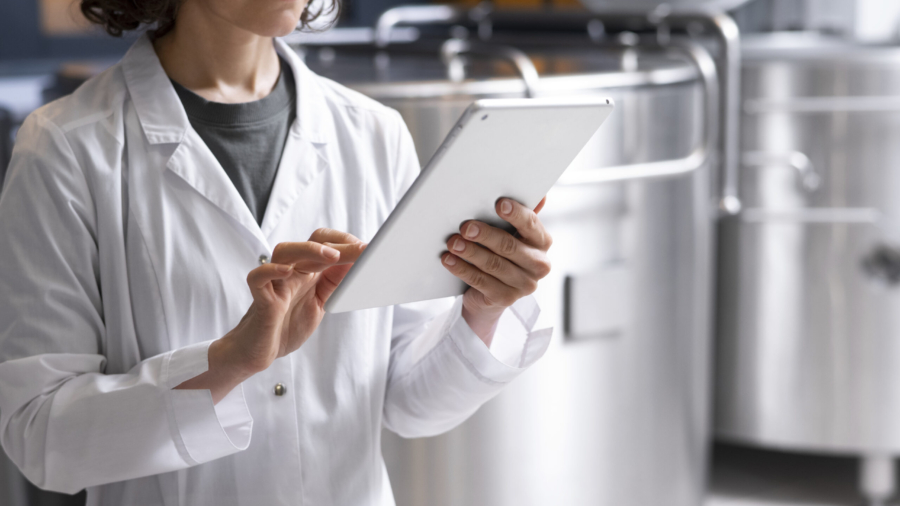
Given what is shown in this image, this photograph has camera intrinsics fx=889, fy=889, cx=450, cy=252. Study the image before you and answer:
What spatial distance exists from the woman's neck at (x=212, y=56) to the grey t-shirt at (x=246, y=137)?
1 cm

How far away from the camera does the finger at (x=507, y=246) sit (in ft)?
2.31

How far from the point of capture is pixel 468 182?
0.66 metres

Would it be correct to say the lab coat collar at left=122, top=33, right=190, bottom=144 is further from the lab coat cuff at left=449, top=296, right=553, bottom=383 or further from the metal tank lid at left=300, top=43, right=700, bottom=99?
the metal tank lid at left=300, top=43, right=700, bottom=99

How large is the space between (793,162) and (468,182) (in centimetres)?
160

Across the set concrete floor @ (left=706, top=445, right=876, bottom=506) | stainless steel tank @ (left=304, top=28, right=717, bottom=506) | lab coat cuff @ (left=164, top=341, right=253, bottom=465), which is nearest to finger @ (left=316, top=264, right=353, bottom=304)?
lab coat cuff @ (left=164, top=341, right=253, bottom=465)

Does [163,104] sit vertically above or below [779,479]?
above

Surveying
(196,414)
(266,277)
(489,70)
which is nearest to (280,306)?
(266,277)

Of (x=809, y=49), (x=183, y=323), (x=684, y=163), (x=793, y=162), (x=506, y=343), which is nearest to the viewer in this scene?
(x=183, y=323)

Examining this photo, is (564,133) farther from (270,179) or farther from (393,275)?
(270,179)

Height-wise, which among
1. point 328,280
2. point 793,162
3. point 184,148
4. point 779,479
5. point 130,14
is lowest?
point 779,479

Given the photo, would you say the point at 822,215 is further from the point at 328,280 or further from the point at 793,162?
the point at 328,280

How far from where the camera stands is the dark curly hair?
0.83 meters

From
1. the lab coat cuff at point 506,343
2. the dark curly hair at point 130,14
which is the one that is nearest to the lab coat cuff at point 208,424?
the lab coat cuff at point 506,343

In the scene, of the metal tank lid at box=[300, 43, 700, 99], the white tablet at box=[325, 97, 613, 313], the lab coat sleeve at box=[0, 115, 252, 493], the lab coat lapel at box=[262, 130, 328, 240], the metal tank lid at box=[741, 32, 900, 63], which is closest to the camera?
the white tablet at box=[325, 97, 613, 313]
